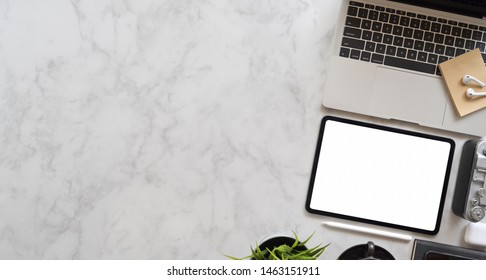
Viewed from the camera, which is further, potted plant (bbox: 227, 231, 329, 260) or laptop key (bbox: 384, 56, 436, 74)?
laptop key (bbox: 384, 56, 436, 74)

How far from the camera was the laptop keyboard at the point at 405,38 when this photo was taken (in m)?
0.93

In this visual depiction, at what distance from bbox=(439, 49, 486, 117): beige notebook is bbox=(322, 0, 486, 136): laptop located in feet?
0.04

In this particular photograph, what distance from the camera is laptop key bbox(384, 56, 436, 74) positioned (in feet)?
3.07

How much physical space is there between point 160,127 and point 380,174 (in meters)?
0.41

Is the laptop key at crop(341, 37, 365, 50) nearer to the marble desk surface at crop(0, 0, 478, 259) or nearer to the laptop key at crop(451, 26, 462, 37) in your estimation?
the marble desk surface at crop(0, 0, 478, 259)

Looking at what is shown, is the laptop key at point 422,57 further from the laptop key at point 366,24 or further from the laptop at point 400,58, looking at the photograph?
the laptop key at point 366,24

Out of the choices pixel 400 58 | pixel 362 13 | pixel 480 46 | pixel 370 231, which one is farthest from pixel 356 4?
pixel 370 231

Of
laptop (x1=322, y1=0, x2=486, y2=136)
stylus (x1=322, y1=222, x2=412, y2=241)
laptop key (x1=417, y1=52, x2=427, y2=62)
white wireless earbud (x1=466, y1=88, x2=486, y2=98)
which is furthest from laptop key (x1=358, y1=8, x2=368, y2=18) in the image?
stylus (x1=322, y1=222, x2=412, y2=241)

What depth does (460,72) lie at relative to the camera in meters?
0.93

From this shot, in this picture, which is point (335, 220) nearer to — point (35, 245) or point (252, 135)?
point (252, 135)

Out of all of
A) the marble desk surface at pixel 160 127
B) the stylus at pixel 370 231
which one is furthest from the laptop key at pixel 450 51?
the stylus at pixel 370 231

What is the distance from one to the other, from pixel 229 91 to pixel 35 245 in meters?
0.46

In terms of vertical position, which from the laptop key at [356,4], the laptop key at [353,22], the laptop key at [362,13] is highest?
the laptop key at [356,4]
